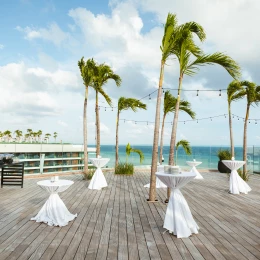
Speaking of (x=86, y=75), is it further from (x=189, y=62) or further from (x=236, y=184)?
(x=236, y=184)

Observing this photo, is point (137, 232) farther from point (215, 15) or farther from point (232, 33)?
point (232, 33)

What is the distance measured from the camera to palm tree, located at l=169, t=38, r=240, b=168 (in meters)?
5.48

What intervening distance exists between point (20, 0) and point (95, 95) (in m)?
4.19

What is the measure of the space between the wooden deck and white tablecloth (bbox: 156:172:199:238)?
118 mm

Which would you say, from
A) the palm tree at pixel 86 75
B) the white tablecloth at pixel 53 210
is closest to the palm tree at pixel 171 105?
the palm tree at pixel 86 75

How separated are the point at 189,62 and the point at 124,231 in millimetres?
4058

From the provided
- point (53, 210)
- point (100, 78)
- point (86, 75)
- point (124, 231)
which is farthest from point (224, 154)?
point (53, 210)

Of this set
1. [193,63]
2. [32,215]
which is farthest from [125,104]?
[32,215]

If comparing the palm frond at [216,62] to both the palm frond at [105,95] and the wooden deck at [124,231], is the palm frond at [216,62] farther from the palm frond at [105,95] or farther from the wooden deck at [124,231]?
the palm frond at [105,95]

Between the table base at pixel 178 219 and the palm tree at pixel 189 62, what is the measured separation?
6.41 feet

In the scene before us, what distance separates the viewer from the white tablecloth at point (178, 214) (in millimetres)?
3357

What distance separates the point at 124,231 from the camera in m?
3.55

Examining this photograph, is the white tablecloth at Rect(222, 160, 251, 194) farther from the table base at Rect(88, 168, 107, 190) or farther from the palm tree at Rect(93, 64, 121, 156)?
the palm tree at Rect(93, 64, 121, 156)

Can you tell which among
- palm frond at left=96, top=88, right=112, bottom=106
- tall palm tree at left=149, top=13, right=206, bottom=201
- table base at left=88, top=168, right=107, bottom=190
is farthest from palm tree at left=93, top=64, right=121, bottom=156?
tall palm tree at left=149, top=13, right=206, bottom=201
